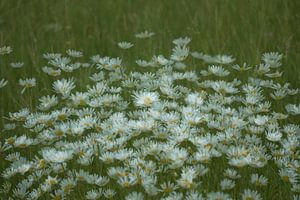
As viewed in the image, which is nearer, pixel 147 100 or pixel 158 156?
pixel 158 156

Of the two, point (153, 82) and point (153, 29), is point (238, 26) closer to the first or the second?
point (153, 29)

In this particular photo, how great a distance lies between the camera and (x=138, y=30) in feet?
16.2

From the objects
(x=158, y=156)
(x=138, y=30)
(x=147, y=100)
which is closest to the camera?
(x=158, y=156)

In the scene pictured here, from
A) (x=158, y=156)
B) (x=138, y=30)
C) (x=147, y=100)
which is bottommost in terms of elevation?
(x=158, y=156)

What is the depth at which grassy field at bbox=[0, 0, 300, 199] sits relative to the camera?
13.6 ft

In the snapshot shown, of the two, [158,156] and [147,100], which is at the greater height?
[147,100]

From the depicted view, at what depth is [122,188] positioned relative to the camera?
2.51 m

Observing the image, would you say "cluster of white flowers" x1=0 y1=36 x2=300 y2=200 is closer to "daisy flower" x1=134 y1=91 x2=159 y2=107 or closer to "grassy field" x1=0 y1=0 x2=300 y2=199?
"daisy flower" x1=134 y1=91 x2=159 y2=107

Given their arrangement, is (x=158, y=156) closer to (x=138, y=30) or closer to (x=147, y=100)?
(x=147, y=100)

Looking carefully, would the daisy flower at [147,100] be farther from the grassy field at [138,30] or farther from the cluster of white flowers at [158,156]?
the grassy field at [138,30]

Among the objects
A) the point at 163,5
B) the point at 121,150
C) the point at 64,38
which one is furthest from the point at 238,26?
the point at 121,150

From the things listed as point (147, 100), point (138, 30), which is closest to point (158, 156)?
point (147, 100)

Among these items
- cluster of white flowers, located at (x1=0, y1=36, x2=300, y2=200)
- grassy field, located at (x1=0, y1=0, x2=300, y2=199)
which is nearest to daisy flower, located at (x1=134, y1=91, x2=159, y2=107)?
cluster of white flowers, located at (x1=0, y1=36, x2=300, y2=200)

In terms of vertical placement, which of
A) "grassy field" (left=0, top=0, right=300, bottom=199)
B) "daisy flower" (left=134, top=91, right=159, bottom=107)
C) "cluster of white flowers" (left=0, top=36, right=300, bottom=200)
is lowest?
"cluster of white flowers" (left=0, top=36, right=300, bottom=200)
